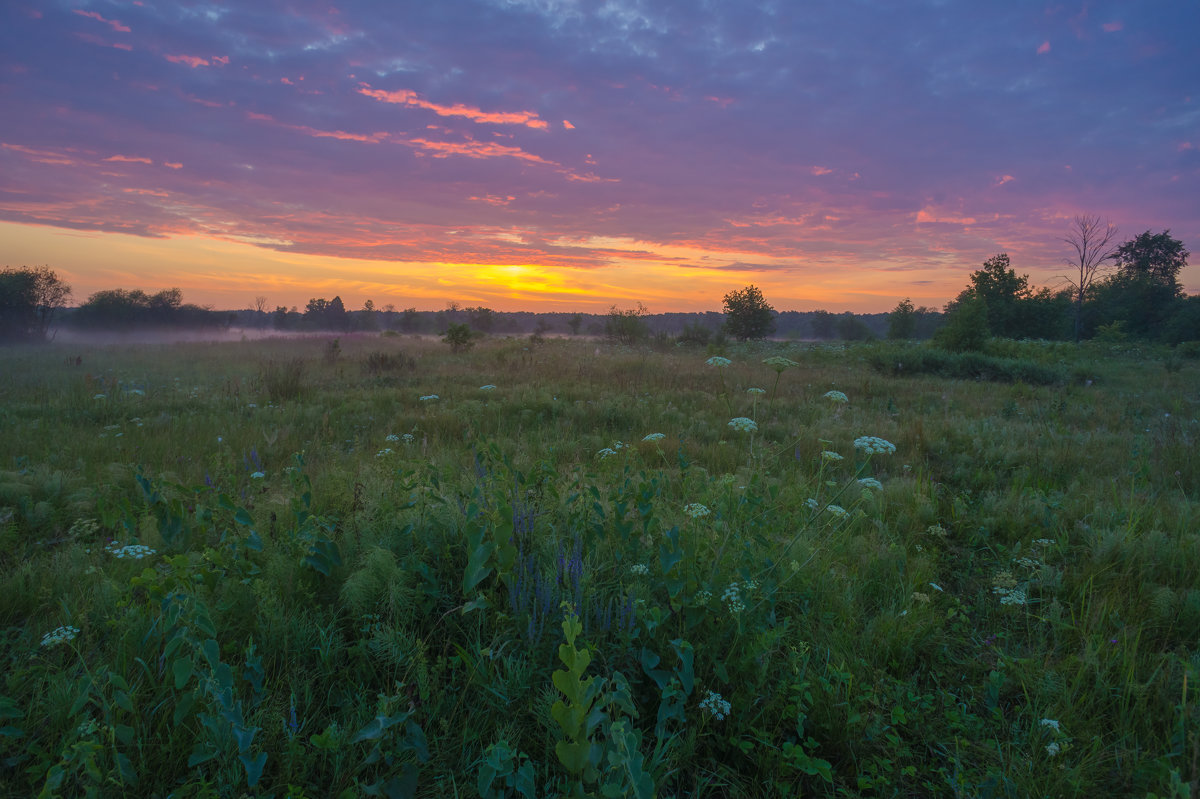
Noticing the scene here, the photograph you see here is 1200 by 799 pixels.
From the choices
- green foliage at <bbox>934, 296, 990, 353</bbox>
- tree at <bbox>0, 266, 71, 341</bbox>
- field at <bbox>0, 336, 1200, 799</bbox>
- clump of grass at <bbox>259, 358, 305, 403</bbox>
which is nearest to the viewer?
field at <bbox>0, 336, 1200, 799</bbox>

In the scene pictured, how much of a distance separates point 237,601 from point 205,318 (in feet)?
190

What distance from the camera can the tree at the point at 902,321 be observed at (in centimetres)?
4856

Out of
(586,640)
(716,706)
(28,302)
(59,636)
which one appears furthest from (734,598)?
(28,302)

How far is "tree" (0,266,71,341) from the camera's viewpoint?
1148 inches

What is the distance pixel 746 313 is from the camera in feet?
157

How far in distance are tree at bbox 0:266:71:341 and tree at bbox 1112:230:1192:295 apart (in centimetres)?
8454

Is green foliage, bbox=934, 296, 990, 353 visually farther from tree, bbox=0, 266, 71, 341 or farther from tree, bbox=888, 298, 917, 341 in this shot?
tree, bbox=0, 266, 71, 341

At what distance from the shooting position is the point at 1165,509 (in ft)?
13.0

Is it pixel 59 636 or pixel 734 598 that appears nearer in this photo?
pixel 59 636

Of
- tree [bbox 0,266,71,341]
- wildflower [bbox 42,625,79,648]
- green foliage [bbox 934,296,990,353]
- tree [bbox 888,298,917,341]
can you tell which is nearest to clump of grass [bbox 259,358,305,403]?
wildflower [bbox 42,625,79,648]

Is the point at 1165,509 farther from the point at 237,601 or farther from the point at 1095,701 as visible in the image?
the point at 237,601

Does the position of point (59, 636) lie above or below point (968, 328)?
below

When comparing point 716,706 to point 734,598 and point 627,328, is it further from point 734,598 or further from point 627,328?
point 627,328

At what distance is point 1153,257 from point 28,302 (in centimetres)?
9138
